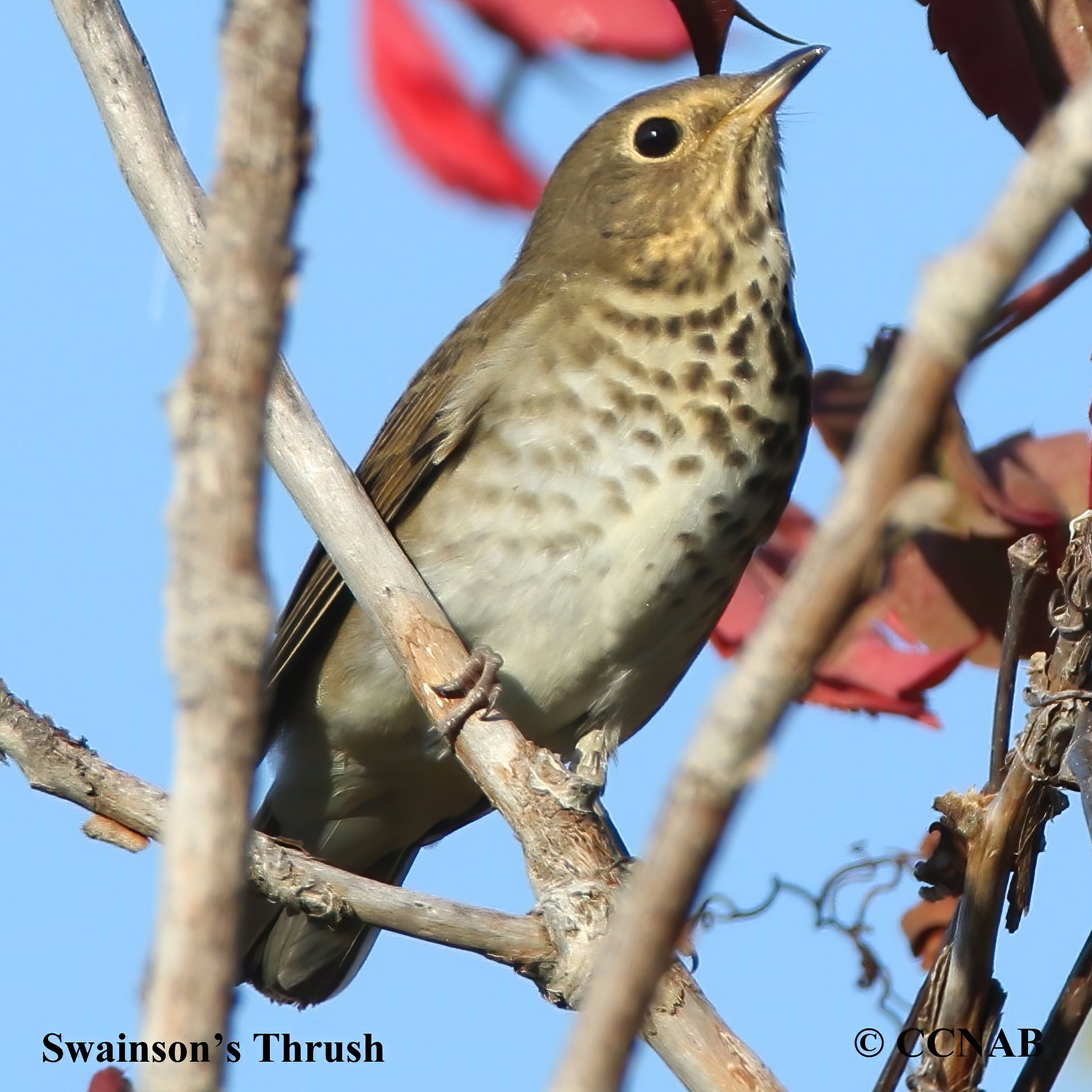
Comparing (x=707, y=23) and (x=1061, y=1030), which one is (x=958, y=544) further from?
(x=707, y=23)

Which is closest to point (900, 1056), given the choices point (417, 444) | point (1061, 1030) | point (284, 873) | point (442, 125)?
point (1061, 1030)

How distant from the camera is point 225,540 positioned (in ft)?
3.10

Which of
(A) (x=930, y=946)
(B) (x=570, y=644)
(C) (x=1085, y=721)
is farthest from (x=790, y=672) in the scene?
(B) (x=570, y=644)

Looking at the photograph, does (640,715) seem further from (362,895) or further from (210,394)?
(210,394)

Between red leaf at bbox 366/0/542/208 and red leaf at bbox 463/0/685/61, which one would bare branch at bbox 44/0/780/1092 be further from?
red leaf at bbox 463/0/685/61

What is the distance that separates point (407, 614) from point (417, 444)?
1.08 metres

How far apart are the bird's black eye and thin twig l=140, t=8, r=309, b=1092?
111 inches

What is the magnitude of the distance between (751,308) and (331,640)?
1169mm

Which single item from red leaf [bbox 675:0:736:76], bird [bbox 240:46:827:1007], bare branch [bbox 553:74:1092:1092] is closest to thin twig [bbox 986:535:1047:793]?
red leaf [bbox 675:0:736:76]

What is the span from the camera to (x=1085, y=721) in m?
1.81

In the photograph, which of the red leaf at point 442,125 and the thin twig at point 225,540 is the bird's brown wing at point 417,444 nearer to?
the red leaf at point 442,125

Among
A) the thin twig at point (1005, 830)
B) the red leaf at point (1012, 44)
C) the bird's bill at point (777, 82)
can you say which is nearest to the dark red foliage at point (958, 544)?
the thin twig at point (1005, 830)

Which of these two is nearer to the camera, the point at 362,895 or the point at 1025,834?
the point at 1025,834

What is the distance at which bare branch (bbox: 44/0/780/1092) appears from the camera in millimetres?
2299
